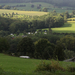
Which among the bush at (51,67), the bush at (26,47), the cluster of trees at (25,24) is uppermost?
the bush at (51,67)

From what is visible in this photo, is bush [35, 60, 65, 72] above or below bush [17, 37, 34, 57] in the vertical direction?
above

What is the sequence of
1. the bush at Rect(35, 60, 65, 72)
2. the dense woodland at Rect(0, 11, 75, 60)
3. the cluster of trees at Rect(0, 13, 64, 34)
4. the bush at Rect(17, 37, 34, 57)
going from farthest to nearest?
1. the cluster of trees at Rect(0, 13, 64, 34)
2. the bush at Rect(17, 37, 34, 57)
3. the dense woodland at Rect(0, 11, 75, 60)
4. the bush at Rect(35, 60, 65, 72)

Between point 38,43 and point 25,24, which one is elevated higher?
point 38,43

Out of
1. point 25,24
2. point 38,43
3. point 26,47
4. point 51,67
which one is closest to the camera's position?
point 51,67

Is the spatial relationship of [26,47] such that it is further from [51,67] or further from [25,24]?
[25,24]

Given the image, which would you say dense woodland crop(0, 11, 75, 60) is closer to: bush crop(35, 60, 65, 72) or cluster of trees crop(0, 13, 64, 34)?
cluster of trees crop(0, 13, 64, 34)

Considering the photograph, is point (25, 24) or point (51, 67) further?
point (25, 24)

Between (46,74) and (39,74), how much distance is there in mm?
314

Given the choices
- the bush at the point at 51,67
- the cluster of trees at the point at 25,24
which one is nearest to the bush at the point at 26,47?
the bush at the point at 51,67

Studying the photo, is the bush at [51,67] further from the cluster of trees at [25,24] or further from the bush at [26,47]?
the cluster of trees at [25,24]

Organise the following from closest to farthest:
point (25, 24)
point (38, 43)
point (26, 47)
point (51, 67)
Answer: point (51, 67) → point (26, 47) → point (38, 43) → point (25, 24)

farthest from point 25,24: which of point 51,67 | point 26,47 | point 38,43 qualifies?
point 51,67

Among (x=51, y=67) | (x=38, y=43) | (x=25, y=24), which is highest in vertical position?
(x=51, y=67)

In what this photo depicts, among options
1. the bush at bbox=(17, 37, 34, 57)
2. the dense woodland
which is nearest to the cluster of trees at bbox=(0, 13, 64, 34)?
the dense woodland
